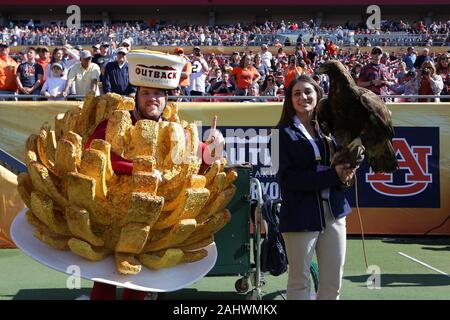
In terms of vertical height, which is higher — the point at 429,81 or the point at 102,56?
the point at 102,56

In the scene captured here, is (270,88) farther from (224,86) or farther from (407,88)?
(407,88)

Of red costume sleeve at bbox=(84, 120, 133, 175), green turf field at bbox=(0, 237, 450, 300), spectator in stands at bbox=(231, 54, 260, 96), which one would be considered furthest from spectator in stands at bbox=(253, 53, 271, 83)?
red costume sleeve at bbox=(84, 120, 133, 175)

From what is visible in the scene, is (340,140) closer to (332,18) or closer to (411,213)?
(411,213)

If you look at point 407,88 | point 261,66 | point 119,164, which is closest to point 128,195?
point 119,164

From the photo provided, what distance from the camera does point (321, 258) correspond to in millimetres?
4496

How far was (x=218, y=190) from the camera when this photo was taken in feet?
14.2

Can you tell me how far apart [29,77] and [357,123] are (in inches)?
340

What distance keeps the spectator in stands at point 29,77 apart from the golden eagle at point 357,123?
805cm

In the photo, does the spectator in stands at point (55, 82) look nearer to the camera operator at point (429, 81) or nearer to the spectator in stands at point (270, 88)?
the spectator in stands at point (270, 88)

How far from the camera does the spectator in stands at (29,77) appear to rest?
38.4 ft

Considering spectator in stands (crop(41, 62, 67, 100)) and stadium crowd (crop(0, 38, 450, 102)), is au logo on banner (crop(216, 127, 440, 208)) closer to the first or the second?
stadium crowd (crop(0, 38, 450, 102))

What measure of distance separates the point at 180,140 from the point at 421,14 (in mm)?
54495
